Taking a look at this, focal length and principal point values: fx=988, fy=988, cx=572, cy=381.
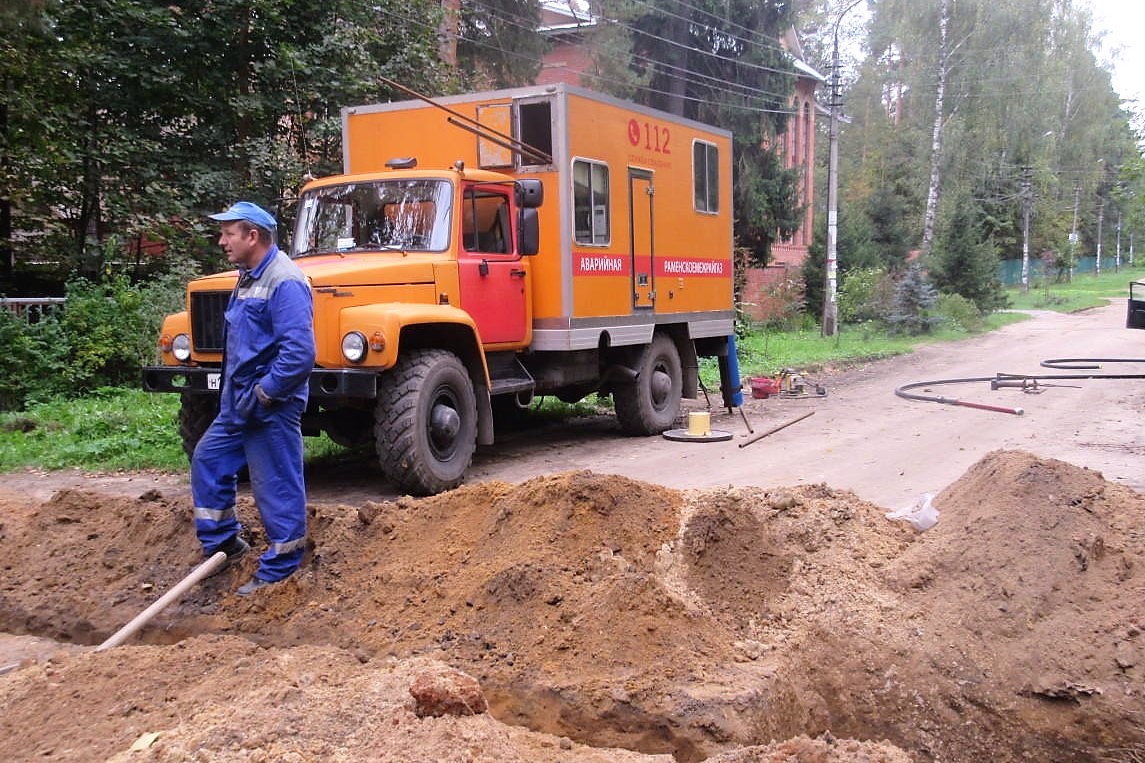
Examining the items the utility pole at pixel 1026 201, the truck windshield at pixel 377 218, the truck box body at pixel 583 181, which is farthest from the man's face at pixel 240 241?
the utility pole at pixel 1026 201

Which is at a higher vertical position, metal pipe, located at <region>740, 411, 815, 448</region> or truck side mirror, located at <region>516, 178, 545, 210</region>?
truck side mirror, located at <region>516, 178, 545, 210</region>

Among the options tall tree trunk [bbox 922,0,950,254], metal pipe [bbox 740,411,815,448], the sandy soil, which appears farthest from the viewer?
tall tree trunk [bbox 922,0,950,254]

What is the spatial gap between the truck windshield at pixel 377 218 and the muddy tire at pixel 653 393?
3407mm

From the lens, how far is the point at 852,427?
39.3 feet

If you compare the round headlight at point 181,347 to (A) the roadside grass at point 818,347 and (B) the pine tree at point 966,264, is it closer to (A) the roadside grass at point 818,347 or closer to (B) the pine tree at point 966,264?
(A) the roadside grass at point 818,347

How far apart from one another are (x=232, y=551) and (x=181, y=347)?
3.34 meters

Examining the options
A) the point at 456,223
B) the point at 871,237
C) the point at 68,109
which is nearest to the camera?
the point at 456,223

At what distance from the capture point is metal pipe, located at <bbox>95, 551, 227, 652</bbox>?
4637 millimetres

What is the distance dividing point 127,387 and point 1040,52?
132ft

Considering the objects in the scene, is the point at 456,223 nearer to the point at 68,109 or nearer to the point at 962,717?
the point at 962,717

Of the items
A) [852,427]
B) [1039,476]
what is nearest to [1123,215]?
[852,427]

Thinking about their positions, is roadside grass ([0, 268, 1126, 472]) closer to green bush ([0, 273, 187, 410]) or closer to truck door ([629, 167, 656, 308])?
green bush ([0, 273, 187, 410])

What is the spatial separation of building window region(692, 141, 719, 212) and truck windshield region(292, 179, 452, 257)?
424 cm

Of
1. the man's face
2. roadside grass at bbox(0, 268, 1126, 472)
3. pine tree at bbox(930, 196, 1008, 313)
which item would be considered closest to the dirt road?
roadside grass at bbox(0, 268, 1126, 472)
